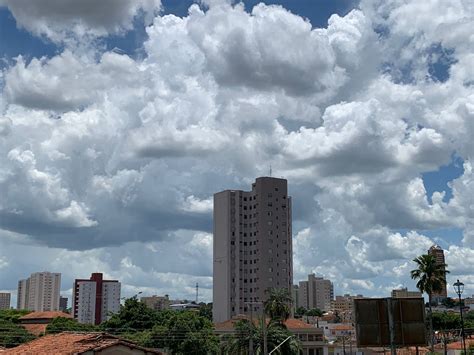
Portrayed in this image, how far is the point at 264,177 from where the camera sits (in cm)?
16812

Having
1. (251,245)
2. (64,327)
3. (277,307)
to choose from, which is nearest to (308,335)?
(277,307)

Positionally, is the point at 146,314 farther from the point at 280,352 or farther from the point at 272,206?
the point at 272,206

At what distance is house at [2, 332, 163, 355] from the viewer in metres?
37.1

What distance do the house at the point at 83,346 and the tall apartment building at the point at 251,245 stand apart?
117463 mm

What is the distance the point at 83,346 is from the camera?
38.2 metres

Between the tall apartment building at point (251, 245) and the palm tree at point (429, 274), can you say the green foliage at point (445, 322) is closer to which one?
the tall apartment building at point (251, 245)

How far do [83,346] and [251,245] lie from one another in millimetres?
127592

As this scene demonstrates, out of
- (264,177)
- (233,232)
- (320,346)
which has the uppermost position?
(264,177)

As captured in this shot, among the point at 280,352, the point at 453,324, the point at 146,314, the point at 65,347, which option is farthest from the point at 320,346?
the point at 65,347

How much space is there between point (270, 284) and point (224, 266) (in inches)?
498

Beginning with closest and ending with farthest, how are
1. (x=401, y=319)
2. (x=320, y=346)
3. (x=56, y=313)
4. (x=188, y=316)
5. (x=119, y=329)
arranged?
(x=401, y=319) < (x=188, y=316) < (x=119, y=329) < (x=320, y=346) < (x=56, y=313)

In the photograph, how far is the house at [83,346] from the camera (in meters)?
37.1

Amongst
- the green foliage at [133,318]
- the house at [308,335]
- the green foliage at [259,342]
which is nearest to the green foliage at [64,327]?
the green foliage at [133,318]

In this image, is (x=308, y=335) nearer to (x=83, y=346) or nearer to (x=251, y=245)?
(x=251, y=245)
